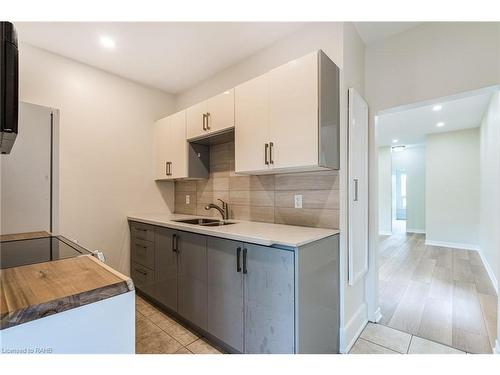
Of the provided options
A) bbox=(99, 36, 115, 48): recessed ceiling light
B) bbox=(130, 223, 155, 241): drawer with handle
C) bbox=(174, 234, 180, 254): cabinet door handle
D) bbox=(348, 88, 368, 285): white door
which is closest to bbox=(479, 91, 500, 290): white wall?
bbox=(348, 88, 368, 285): white door

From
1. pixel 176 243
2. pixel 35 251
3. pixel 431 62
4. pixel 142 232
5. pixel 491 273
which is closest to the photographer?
pixel 35 251

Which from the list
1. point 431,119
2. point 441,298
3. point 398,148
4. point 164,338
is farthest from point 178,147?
point 398,148

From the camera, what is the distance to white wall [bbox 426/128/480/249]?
4852 millimetres

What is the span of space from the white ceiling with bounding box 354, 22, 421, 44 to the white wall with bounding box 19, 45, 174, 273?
8.18ft

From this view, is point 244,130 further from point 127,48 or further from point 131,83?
point 131,83

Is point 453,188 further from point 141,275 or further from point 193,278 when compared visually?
point 141,275

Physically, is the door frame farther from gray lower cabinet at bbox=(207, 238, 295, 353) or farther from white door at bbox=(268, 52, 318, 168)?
gray lower cabinet at bbox=(207, 238, 295, 353)

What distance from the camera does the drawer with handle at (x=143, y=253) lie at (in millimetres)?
2461

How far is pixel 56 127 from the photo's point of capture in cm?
191

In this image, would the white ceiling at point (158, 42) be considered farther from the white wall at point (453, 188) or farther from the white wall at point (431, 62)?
the white wall at point (453, 188)

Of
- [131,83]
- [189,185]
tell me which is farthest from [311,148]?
[131,83]

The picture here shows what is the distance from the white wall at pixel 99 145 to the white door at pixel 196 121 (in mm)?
830

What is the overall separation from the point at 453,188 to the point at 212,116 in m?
5.55

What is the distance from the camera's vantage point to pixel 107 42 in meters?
2.19
